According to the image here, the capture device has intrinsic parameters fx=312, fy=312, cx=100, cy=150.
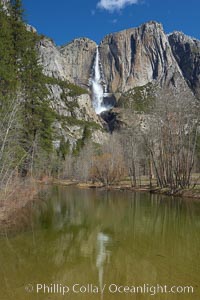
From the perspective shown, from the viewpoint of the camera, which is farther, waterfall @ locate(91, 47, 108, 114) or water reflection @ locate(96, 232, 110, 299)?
waterfall @ locate(91, 47, 108, 114)

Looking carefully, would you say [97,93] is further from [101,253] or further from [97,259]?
[97,259]

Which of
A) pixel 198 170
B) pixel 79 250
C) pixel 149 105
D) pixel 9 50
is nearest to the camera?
pixel 79 250

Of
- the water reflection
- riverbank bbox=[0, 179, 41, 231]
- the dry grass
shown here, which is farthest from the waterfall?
the water reflection

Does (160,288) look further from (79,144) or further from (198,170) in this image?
(79,144)

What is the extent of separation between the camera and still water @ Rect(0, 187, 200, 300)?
8375mm

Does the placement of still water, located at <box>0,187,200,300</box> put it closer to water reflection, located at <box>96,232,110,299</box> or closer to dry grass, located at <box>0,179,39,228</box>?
water reflection, located at <box>96,232,110,299</box>

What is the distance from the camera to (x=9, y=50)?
2859 centimetres

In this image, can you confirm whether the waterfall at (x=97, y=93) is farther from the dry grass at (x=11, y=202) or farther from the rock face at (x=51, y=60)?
the dry grass at (x=11, y=202)

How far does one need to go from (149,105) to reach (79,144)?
285 ft

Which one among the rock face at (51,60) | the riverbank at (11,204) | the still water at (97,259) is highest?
the rock face at (51,60)

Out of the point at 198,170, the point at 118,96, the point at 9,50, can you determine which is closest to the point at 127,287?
the point at 9,50

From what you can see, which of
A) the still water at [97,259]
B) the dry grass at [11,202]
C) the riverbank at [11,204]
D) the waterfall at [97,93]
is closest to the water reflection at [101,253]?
the still water at [97,259]

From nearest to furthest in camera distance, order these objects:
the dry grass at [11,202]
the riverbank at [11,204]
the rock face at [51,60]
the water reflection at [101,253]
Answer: the water reflection at [101,253] → the riverbank at [11,204] → the dry grass at [11,202] → the rock face at [51,60]

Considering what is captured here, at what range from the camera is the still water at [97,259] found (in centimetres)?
838
